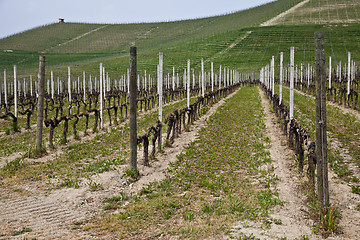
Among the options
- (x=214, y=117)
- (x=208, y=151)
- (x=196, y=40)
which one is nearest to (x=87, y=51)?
(x=196, y=40)

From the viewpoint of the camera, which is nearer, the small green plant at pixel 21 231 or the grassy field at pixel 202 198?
the small green plant at pixel 21 231

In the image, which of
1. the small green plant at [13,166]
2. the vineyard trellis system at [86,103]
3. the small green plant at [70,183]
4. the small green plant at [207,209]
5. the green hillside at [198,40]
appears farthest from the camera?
the green hillside at [198,40]

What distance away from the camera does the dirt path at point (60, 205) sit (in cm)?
548

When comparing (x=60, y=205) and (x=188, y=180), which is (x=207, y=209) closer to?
(x=188, y=180)

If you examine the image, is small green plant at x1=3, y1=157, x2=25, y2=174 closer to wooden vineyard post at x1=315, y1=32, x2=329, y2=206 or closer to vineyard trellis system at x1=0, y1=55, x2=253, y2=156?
vineyard trellis system at x1=0, y1=55, x2=253, y2=156

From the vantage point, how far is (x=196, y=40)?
341 feet

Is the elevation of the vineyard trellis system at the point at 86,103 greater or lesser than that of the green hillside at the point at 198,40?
lesser

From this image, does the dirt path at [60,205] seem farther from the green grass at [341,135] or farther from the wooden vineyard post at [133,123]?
the green grass at [341,135]

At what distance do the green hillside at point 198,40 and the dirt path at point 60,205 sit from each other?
186 feet

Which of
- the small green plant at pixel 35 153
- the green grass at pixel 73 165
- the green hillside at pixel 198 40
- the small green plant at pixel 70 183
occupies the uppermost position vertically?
the green hillside at pixel 198 40

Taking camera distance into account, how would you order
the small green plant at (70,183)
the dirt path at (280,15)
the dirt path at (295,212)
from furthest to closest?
1. the dirt path at (280,15)
2. the small green plant at (70,183)
3. the dirt path at (295,212)

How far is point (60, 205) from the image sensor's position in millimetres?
6641

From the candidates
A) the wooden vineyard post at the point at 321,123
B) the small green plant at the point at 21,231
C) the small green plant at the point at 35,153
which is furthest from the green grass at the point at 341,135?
the small green plant at the point at 35,153

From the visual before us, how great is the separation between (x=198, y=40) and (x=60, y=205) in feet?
329
